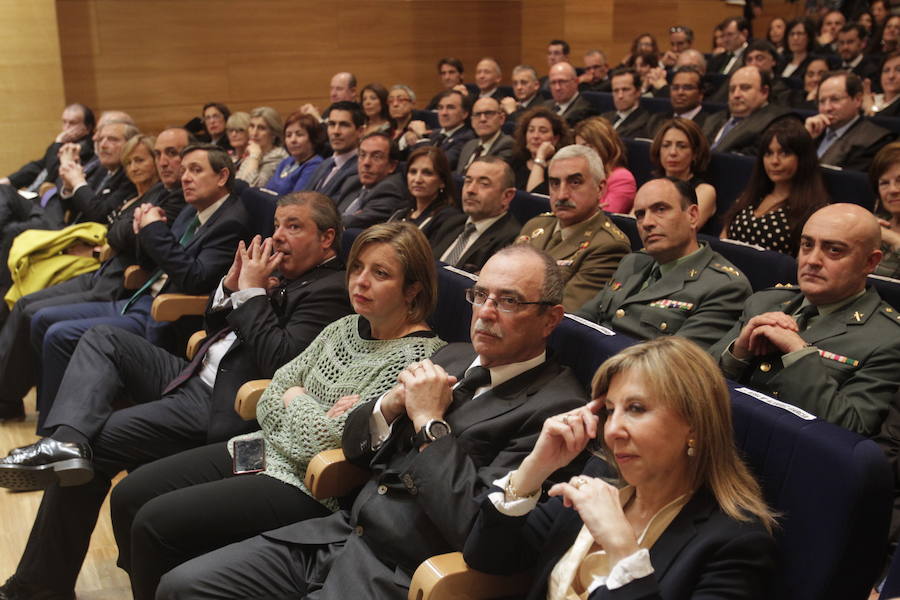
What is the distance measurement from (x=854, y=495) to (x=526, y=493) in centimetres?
44

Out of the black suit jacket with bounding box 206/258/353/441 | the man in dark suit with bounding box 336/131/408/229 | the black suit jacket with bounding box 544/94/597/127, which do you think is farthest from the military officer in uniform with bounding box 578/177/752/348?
the black suit jacket with bounding box 544/94/597/127

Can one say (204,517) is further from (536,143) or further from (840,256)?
(536,143)

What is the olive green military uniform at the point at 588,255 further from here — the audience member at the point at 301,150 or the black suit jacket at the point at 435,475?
the audience member at the point at 301,150

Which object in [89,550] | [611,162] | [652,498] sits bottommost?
[89,550]

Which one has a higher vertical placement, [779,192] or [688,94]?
[688,94]

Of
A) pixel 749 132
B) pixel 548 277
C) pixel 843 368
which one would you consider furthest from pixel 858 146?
pixel 548 277

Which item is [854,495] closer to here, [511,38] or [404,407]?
[404,407]

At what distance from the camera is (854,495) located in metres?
1.11

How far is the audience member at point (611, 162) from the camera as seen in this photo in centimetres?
350

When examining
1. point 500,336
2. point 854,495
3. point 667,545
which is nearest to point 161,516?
point 500,336

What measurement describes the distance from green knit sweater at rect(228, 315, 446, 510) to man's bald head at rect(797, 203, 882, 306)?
0.74 metres

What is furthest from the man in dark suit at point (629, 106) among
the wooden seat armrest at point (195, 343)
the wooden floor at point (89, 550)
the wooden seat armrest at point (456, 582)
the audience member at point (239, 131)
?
the wooden seat armrest at point (456, 582)

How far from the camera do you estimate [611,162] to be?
11.8ft

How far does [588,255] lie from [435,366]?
1.03 metres
